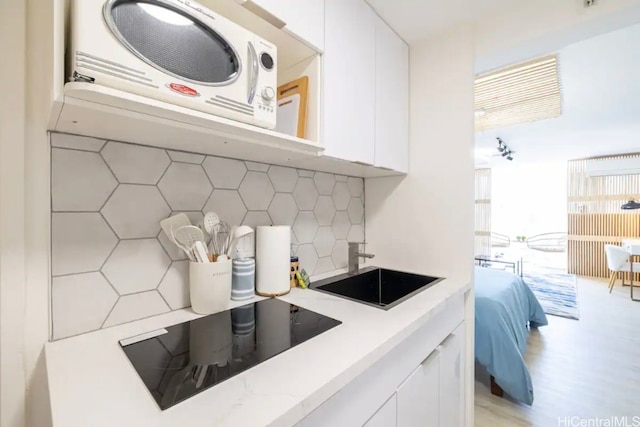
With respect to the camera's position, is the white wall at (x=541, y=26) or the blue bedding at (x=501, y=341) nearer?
the white wall at (x=541, y=26)

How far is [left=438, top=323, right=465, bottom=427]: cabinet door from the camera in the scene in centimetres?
107

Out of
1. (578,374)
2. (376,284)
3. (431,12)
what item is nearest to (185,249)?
(376,284)

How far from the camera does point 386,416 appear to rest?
74 cm

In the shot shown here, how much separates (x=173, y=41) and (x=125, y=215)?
0.50m

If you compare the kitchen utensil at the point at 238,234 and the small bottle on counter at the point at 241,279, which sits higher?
the kitchen utensil at the point at 238,234

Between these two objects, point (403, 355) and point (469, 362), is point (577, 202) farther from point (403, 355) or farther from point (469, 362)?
point (403, 355)

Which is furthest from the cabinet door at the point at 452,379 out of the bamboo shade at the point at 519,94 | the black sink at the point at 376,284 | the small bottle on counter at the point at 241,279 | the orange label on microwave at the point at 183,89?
the bamboo shade at the point at 519,94

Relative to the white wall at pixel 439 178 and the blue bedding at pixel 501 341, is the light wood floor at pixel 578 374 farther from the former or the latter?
the white wall at pixel 439 178

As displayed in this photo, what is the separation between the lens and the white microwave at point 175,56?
0.47 m

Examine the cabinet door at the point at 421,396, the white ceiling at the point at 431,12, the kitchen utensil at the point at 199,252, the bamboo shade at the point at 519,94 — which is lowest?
the cabinet door at the point at 421,396

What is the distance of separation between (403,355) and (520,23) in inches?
58.8

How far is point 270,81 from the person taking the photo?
0.75 meters

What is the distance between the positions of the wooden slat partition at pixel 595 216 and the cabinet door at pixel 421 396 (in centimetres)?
705

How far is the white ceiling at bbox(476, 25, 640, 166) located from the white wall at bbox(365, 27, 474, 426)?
1.30 metres
